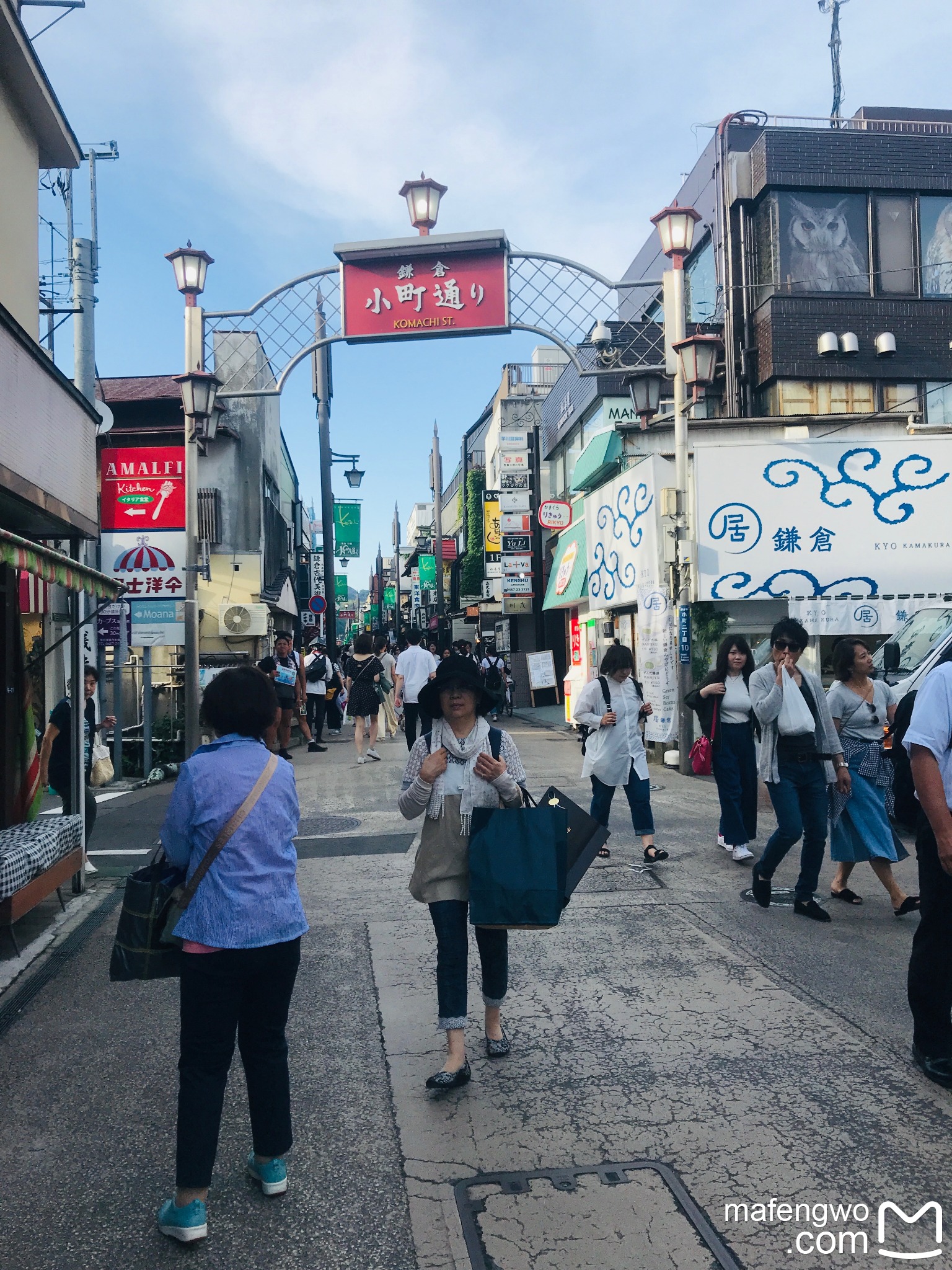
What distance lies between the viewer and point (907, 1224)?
9.66 feet

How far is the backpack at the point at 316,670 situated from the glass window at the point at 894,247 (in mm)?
12156

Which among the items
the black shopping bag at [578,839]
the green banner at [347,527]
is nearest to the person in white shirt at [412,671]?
the black shopping bag at [578,839]

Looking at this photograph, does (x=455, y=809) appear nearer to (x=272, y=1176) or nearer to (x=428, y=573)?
(x=272, y=1176)

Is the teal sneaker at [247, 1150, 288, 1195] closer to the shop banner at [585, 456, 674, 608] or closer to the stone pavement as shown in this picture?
the stone pavement

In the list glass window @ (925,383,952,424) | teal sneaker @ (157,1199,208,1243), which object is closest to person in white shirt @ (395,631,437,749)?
glass window @ (925,383,952,424)

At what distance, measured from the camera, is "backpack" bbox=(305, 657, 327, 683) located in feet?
58.4

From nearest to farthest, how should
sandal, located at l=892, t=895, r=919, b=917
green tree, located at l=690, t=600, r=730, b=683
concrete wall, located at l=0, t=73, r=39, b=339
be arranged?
sandal, located at l=892, t=895, r=919, b=917
concrete wall, located at l=0, t=73, r=39, b=339
green tree, located at l=690, t=600, r=730, b=683

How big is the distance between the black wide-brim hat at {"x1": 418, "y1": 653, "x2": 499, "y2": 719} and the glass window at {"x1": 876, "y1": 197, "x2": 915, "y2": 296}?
17.3 meters

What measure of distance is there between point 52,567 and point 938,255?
1803cm

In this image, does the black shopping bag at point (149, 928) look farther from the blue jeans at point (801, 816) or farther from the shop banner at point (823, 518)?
the shop banner at point (823, 518)

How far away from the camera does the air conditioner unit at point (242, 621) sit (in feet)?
84.5

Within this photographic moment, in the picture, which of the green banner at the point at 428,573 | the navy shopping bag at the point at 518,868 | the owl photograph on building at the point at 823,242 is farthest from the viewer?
the green banner at the point at 428,573

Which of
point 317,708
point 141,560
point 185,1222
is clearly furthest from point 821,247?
point 185,1222

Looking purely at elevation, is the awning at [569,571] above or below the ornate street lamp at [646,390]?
below
